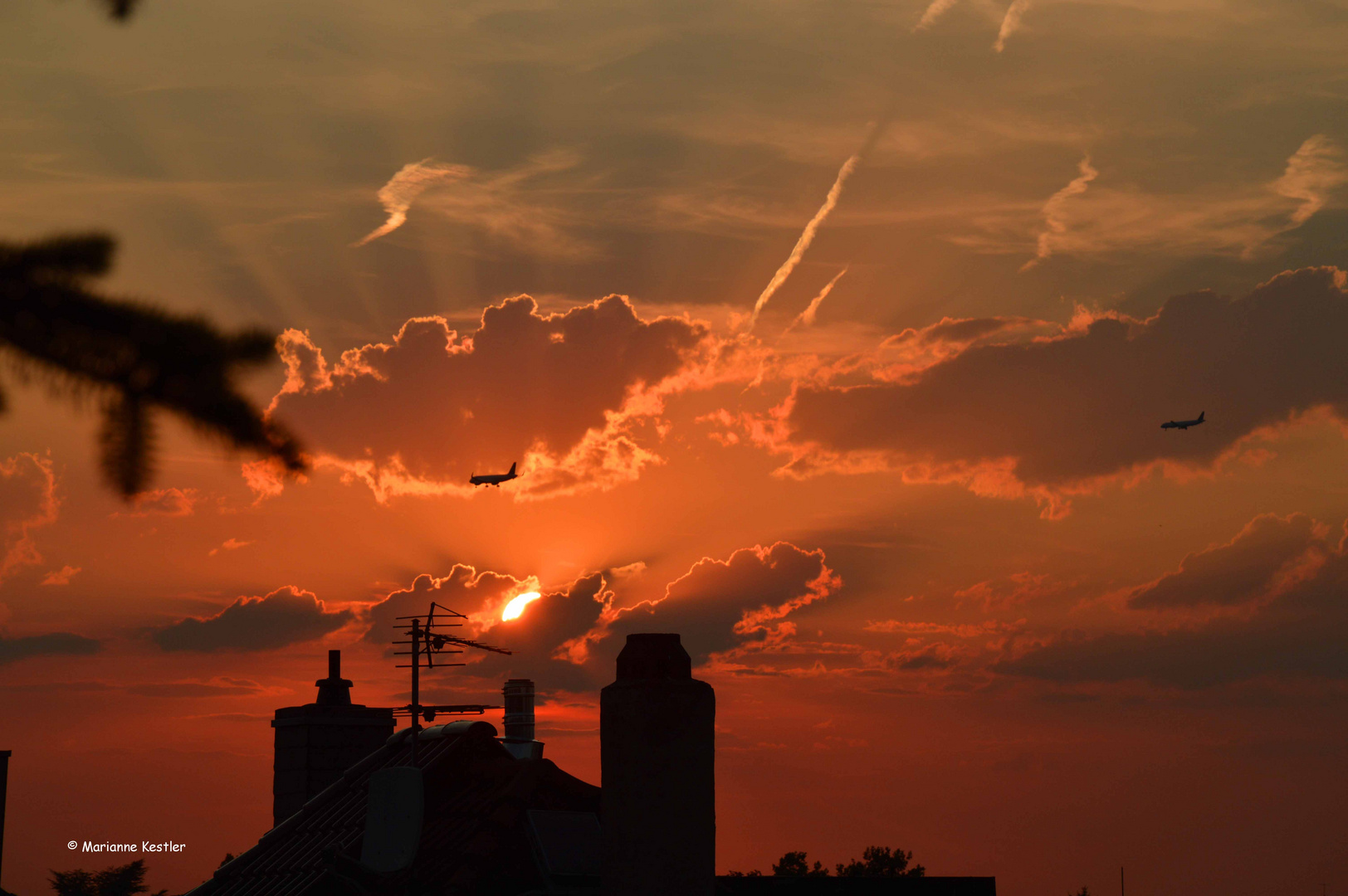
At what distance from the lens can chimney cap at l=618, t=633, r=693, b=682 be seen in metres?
32.4

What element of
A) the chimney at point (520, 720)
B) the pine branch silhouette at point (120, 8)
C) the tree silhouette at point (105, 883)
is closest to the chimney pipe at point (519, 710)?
the chimney at point (520, 720)

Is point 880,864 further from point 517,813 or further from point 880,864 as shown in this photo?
point 517,813

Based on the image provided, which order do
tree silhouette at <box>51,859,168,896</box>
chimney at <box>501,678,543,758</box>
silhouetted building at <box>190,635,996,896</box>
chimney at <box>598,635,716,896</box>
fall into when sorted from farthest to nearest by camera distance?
1. tree silhouette at <box>51,859,168,896</box>
2. chimney at <box>501,678,543,758</box>
3. silhouetted building at <box>190,635,996,896</box>
4. chimney at <box>598,635,716,896</box>

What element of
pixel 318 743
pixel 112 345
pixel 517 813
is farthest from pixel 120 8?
pixel 318 743

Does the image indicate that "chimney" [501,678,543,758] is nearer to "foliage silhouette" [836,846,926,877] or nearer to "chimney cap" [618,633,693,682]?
"chimney cap" [618,633,693,682]

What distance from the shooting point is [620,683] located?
32.5 metres

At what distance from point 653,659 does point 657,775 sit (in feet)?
9.83

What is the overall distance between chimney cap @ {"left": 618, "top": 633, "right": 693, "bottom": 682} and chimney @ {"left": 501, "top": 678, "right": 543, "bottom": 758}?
505 inches

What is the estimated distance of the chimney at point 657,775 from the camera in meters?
30.8

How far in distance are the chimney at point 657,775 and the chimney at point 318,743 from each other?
1969 cm

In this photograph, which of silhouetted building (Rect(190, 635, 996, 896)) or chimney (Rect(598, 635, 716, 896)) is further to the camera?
silhouetted building (Rect(190, 635, 996, 896))

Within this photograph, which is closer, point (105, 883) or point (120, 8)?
point (120, 8)

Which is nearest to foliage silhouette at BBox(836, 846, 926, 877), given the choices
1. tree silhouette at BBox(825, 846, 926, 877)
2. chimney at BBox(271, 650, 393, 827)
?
tree silhouette at BBox(825, 846, 926, 877)

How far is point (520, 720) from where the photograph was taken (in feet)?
150
